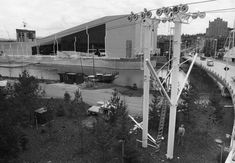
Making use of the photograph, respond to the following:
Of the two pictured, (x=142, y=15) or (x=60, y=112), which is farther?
(x=60, y=112)

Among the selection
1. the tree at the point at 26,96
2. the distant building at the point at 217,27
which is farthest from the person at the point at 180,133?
the distant building at the point at 217,27

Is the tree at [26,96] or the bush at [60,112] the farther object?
the bush at [60,112]

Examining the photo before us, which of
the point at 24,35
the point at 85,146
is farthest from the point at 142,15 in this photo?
the point at 24,35

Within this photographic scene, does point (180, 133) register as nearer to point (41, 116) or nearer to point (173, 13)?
point (173, 13)

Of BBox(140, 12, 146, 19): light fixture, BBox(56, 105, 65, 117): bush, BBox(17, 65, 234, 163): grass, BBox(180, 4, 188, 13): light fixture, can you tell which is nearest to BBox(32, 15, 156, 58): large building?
BBox(56, 105, 65, 117): bush

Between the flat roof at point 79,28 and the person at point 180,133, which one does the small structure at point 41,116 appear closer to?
the person at point 180,133

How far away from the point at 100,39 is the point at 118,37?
9265mm

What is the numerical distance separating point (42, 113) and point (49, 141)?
2.25m

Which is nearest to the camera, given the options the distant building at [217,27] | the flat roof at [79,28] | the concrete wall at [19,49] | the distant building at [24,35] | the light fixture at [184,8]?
the light fixture at [184,8]

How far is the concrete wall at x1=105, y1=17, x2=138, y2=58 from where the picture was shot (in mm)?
62041

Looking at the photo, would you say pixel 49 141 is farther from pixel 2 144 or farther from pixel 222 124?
pixel 222 124

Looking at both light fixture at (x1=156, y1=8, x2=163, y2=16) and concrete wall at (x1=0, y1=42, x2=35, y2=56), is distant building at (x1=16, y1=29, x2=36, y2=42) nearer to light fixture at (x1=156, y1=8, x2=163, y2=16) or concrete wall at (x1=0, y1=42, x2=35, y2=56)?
concrete wall at (x1=0, y1=42, x2=35, y2=56)

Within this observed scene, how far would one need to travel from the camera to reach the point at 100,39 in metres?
71.4

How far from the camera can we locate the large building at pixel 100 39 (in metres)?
61.9
